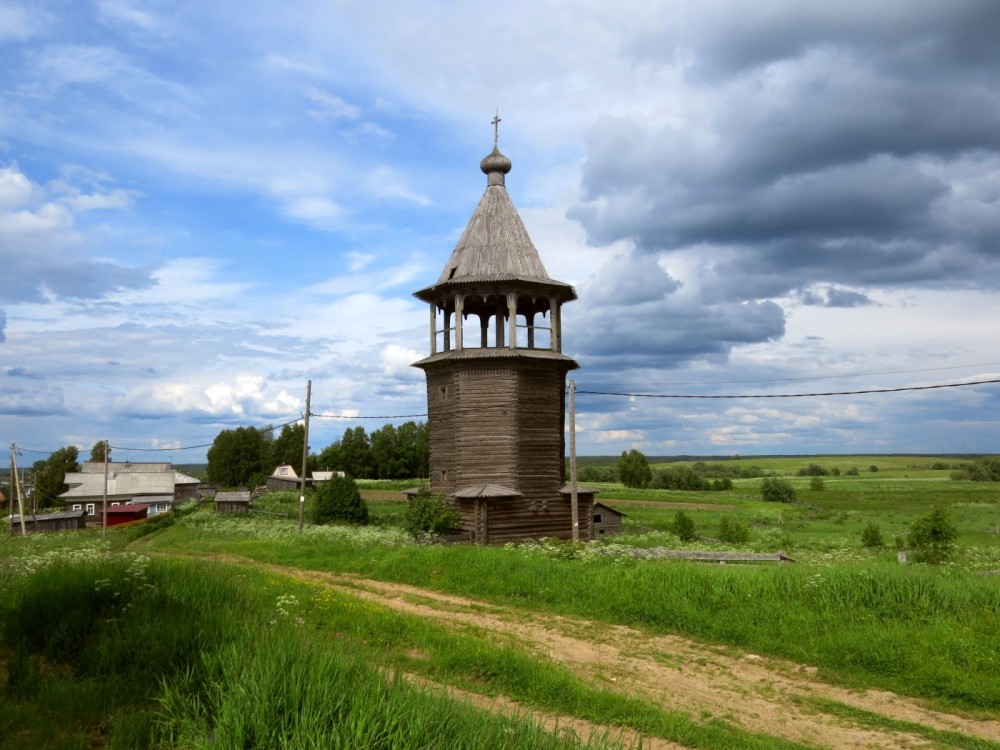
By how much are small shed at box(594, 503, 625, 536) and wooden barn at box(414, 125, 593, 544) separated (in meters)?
4.56

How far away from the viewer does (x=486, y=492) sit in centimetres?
2448

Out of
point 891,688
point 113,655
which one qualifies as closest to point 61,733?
point 113,655

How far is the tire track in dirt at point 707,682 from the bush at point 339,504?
23.1 m

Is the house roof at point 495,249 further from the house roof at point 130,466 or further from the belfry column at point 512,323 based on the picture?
the house roof at point 130,466

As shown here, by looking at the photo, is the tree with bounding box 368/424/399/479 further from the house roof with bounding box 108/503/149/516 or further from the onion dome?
the onion dome

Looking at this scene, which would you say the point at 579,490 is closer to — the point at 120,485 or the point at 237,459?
the point at 120,485

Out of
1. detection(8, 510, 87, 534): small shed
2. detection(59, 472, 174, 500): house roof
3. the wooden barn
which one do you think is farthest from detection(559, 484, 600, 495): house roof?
detection(59, 472, 174, 500): house roof

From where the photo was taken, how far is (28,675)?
7.02 meters

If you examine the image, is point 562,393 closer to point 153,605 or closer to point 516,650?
point 516,650

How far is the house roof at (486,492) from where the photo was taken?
24375 millimetres

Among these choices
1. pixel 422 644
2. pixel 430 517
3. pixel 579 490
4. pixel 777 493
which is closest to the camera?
pixel 422 644

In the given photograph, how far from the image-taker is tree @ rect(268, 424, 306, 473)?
326ft

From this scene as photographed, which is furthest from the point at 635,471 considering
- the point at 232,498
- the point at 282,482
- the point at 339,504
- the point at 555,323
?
the point at 555,323

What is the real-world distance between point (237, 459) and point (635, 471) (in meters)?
56.6
